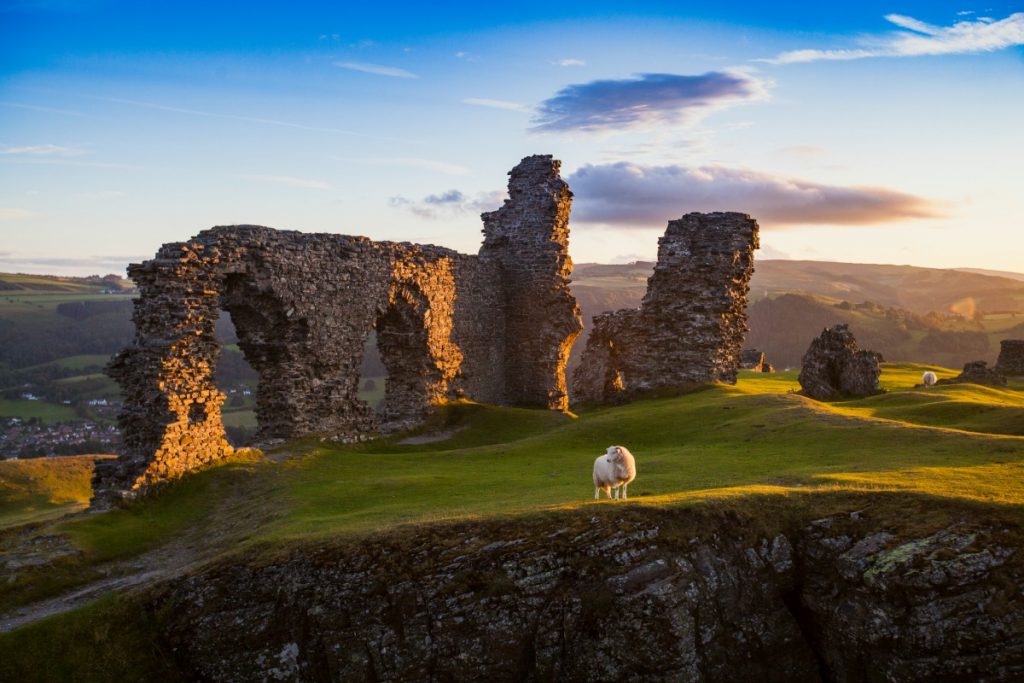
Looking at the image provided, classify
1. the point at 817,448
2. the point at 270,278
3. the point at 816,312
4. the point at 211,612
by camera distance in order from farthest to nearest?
1. the point at 816,312
2. the point at 270,278
3. the point at 817,448
4. the point at 211,612

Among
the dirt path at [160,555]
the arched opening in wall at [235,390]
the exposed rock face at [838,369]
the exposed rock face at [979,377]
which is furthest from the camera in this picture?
the arched opening in wall at [235,390]

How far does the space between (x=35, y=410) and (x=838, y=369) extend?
77.4 meters

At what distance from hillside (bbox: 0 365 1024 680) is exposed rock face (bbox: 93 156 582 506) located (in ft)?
5.15

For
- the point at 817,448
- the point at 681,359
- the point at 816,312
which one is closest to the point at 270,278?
the point at 817,448

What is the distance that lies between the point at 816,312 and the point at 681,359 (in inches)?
3867

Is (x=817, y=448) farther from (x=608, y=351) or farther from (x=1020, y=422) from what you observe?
(x=608, y=351)

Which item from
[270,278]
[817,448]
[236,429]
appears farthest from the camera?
[236,429]

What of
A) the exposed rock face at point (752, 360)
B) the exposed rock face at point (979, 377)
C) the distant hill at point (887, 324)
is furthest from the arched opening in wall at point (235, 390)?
the exposed rock face at point (979, 377)

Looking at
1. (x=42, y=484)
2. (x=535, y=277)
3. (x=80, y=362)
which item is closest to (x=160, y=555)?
(x=42, y=484)

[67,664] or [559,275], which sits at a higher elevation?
[559,275]

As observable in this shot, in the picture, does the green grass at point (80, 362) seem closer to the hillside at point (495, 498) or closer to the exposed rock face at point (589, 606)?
the hillside at point (495, 498)

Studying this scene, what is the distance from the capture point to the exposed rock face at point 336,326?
2459 cm

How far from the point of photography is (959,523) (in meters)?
15.0

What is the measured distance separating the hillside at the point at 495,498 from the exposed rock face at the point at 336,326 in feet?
5.15
